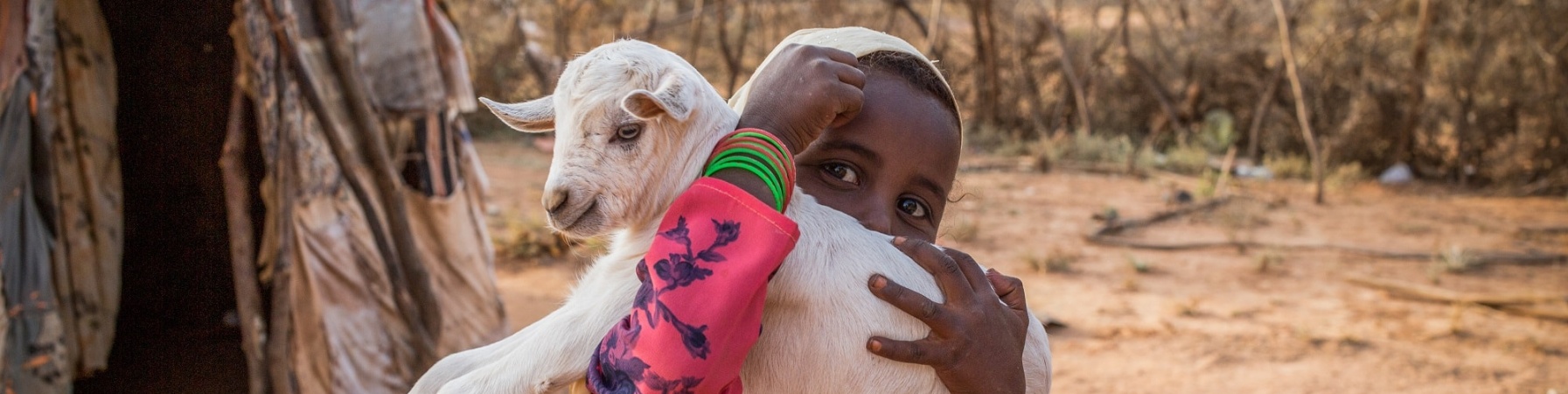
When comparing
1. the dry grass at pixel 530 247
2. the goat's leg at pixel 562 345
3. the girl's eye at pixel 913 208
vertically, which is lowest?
the dry grass at pixel 530 247

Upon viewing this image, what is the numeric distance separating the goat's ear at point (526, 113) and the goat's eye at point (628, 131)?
19 cm

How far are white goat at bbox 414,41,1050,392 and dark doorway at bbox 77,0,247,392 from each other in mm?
2589

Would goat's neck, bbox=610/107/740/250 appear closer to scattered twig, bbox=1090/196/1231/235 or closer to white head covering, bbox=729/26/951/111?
white head covering, bbox=729/26/951/111

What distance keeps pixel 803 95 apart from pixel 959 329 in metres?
0.46

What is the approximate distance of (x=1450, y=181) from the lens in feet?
42.9

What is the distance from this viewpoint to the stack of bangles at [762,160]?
1557 millimetres

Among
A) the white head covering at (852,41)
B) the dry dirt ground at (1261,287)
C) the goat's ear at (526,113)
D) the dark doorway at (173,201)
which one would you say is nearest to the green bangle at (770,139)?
the goat's ear at (526,113)

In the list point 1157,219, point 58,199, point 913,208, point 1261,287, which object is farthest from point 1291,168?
point 58,199

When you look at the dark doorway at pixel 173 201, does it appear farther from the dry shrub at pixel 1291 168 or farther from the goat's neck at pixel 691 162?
the dry shrub at pixel 1291 168

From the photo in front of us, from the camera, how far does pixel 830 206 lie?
2016mm

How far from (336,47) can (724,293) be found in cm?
337

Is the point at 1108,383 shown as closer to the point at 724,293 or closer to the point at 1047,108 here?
the point at 724,293

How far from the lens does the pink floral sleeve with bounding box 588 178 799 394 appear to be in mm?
1460

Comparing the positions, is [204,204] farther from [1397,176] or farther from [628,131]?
[1397,176]
